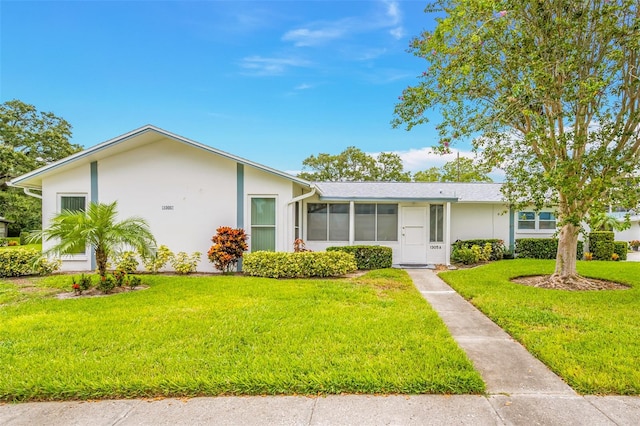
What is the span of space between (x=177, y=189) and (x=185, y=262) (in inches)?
93.0

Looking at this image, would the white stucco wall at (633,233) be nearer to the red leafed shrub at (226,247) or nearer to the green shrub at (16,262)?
the red leafed shrub at (226,247)

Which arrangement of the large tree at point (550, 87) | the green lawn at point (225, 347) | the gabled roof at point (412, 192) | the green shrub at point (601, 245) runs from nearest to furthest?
the green lawn at point (225, 347), the large tree at point (550, 87), the gabled roof at point (412, 192), the green shrub at point (601, 245)

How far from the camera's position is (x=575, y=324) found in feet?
17.7

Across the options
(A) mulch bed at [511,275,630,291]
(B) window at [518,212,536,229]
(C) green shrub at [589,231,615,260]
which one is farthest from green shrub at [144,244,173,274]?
(C) green shrub at [589,231,615,260]

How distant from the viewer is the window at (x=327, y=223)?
13.3 meters

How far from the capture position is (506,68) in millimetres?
8102

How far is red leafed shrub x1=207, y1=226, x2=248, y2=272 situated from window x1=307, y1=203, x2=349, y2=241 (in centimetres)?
348

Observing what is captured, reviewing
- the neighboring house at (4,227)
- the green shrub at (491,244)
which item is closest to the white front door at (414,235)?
the green shrub at (491,244)

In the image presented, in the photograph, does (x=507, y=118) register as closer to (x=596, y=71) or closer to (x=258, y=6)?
(x=596, y=71)

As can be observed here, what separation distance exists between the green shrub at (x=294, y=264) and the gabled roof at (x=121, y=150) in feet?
7.59

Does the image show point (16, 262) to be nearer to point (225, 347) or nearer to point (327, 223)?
point (225, 347)

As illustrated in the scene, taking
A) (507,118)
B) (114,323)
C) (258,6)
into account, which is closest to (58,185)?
(114,323)

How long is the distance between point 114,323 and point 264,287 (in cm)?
340

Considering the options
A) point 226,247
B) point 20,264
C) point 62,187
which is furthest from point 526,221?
point 20,264
